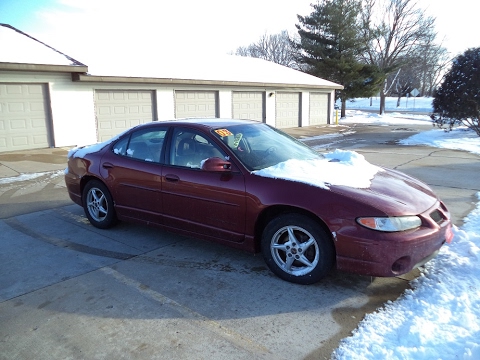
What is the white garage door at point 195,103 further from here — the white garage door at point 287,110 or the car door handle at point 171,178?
the car door handle at point 171,178

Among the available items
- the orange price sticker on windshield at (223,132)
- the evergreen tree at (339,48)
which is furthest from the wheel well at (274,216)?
the evergreen tree at (339,48)

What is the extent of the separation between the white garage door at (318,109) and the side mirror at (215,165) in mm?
21873

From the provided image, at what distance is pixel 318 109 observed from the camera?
84.8ft

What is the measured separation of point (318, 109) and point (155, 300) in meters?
23.8

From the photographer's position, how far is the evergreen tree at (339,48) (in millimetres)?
30406

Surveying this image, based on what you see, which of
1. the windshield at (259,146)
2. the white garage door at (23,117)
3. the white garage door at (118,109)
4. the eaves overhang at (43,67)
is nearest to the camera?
the windshield at (259,146)

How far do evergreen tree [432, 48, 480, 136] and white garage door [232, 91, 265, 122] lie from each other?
866 centimetres

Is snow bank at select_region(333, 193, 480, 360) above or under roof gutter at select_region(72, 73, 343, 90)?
under

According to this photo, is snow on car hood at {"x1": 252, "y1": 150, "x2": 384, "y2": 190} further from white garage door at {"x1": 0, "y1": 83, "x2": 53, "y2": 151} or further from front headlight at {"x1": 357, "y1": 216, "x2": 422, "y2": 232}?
white garage door at {"x1": 0, "y1": 83, "x2": 53, "y2": 151}

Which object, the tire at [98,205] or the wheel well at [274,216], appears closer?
the wheel well at [274,216]

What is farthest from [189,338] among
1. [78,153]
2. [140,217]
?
[78,153]

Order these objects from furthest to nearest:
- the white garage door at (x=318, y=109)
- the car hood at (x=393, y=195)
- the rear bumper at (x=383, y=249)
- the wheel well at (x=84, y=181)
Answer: the white garage door at (x=318, y=109) < the wheel well at (x=84, y=181) < the car hood at (x=393, y=195) < the rear bumper at (x=383, y=249)

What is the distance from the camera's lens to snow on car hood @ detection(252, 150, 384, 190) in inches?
148

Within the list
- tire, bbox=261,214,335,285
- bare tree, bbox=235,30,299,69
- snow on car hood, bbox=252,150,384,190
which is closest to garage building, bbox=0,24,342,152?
snow on car hood, bbox=252,150,384,190
